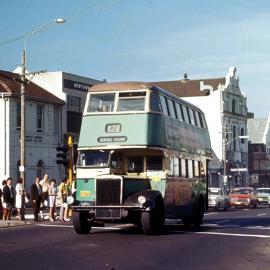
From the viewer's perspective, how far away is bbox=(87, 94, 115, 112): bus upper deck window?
63.7 feet

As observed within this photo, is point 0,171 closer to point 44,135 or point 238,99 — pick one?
point 44,135

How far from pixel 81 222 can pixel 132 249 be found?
4142 millimetres

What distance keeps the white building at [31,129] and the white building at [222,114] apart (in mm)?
31968

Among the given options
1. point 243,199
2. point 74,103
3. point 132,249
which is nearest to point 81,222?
point 132,249

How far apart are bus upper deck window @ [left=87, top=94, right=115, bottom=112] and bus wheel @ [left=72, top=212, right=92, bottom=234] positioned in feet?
10.5

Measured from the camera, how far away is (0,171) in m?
41.9

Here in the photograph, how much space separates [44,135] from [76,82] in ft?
20.2

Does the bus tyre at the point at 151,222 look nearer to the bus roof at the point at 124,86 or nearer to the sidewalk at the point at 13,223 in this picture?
the bus roof at the point at 124,86

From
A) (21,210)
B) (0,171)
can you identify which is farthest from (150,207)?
(0,171)

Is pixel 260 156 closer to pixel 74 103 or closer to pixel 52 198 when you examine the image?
pixel 74 103

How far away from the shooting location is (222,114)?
78125 mm

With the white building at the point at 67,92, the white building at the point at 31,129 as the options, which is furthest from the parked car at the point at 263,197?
the white building at the point at 31,129

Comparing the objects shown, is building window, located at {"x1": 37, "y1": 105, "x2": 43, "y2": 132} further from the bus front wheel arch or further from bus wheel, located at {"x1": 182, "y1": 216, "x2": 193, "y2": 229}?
the bus front wheel arch

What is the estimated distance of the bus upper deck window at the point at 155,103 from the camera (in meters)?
19.2
